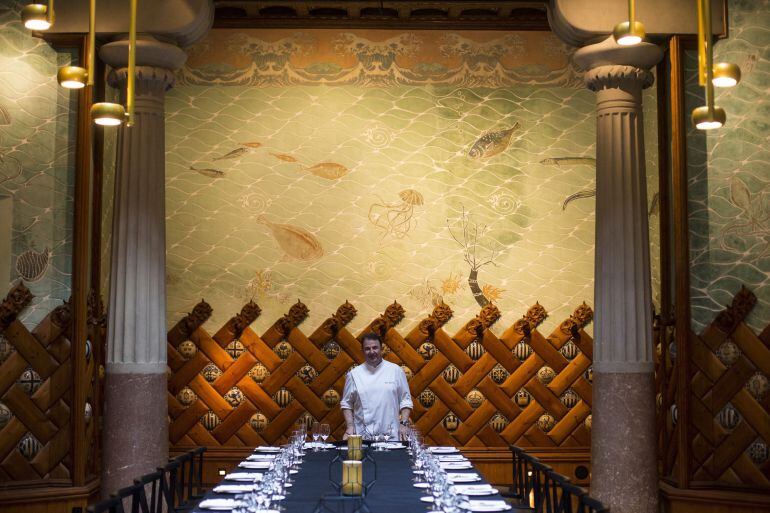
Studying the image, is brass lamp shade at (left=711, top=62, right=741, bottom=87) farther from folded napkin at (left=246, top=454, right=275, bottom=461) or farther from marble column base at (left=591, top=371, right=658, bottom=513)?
folded napkin at (left=246, top=454, right=275, bottom=461)

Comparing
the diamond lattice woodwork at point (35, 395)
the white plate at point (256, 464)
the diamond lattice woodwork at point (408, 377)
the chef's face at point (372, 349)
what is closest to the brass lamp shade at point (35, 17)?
the white plate at point (256, 464)

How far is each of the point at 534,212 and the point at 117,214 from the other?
11.6 feet

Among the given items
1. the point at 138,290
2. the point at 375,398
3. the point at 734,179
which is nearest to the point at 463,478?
the point at 375,398

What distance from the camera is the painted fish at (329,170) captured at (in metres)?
8.33

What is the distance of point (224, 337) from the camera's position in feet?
26.8

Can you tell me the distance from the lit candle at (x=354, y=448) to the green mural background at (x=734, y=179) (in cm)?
272

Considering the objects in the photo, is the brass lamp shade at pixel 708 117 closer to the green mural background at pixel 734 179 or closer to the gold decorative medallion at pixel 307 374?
the green mural background at pixel 734 179

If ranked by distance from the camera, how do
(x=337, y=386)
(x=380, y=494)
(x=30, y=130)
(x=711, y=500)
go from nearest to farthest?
1. (x=380, y=494)
2. (x=711, y=500)
3. (x=30, y=130)
4. (x=337, y=386)

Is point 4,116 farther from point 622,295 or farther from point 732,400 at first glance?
point 732,400

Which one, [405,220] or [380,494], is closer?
[380,494]

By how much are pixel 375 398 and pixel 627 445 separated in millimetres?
1873

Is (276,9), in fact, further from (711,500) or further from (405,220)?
(711,500)

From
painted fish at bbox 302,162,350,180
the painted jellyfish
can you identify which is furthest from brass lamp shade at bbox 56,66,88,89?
the painted jellyfish

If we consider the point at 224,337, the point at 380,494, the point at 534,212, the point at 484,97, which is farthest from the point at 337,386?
the point at 380,494
